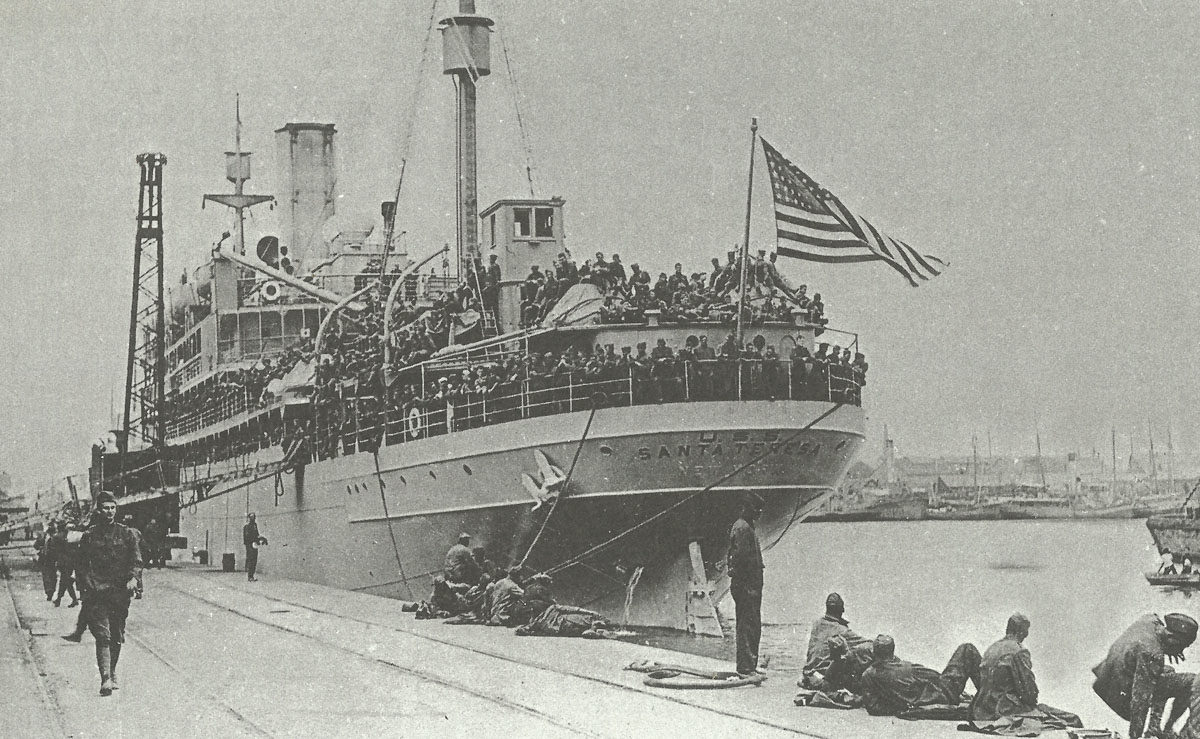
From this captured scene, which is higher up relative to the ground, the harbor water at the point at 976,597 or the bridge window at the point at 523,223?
the bridge window at the point at 523,223

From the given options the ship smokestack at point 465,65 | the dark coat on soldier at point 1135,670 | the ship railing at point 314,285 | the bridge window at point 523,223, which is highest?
the ship smokestack at point 465,65

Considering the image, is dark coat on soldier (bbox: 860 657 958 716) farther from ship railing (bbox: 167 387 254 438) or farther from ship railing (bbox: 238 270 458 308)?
ship railing (bbox: 167 387 254 438)

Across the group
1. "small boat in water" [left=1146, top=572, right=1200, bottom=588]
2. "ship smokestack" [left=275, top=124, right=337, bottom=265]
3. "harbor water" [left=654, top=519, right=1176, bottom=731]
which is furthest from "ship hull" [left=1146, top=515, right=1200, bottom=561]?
"ship smokestack" [left=275, top=124, right=337, bottom=265]

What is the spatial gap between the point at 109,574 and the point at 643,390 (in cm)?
1016

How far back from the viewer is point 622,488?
69.7 ft

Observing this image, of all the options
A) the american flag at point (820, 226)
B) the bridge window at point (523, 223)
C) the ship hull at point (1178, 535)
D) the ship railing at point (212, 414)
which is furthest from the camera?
the ship hull at point (1178, 535)

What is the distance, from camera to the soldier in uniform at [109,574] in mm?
11914

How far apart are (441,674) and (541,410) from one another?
10317mm

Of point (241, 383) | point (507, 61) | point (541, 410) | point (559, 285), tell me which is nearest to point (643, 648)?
point (541, 410)

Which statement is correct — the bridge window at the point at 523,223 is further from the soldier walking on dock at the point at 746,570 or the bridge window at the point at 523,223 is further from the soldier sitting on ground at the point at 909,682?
the soldier sitting on ground at the point at 909,682

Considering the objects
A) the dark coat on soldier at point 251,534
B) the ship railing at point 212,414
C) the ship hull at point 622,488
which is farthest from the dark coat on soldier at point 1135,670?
the ship railing at point 212,414

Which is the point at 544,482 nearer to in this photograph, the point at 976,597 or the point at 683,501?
the point at 683,501

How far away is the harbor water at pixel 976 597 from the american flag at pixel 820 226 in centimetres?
490

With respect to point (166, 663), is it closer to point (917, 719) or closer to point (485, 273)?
point (917, 719)
